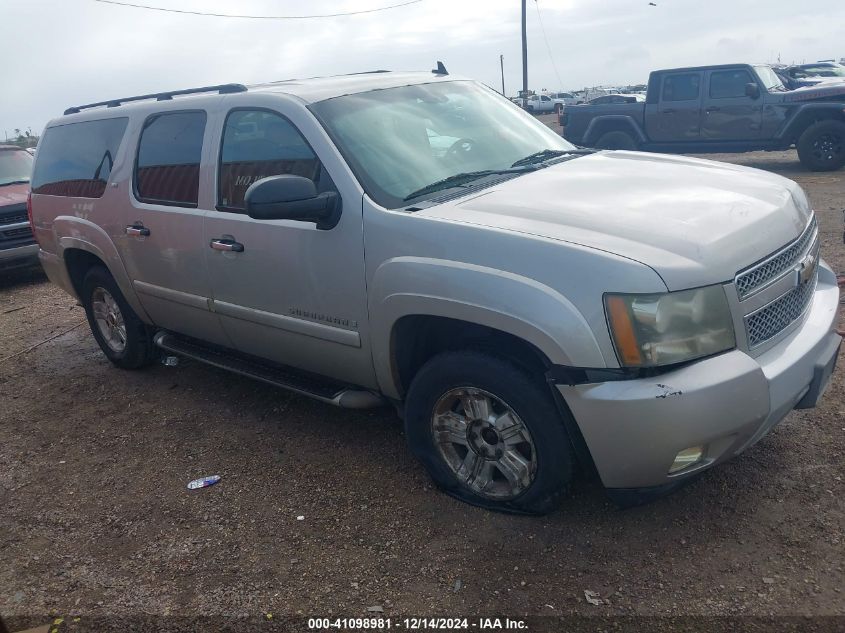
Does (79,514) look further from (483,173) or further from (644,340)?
(644,340)

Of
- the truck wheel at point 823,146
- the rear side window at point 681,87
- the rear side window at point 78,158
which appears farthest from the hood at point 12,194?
the truck wheel at point 823,146

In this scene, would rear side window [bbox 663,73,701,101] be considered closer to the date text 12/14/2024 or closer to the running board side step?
the running board side step

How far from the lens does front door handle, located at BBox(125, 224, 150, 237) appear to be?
466 cm

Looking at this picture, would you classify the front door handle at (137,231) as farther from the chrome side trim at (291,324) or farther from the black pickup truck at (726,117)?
the black pickup truck at (726,117)

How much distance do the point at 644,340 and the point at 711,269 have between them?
371 millimetres

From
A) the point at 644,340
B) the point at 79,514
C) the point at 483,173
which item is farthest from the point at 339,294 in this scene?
the point at 79,514

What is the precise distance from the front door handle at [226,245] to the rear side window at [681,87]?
1256 cm

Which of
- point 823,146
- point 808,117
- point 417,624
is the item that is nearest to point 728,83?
point 808,117

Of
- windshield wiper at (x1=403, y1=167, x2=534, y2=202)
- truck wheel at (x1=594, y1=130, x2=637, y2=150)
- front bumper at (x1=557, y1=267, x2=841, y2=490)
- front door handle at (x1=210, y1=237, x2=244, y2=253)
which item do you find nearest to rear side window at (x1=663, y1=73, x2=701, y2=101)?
truck wheel at (x1=594, y1=130, x2=637, y2=150)

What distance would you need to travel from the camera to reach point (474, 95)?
4.48 meters

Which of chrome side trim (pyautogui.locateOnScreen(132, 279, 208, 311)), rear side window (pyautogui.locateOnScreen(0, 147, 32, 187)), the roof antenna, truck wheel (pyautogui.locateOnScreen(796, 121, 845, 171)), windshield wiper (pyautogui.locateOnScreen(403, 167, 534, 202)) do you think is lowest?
truck wheel (pyautogui.locateOnScreen(796, 121, 845, 171))

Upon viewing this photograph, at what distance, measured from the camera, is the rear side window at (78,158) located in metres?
5.10

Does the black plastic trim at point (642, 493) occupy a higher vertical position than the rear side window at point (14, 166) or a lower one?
lower

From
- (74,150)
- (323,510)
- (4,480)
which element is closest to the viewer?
(323,510)
